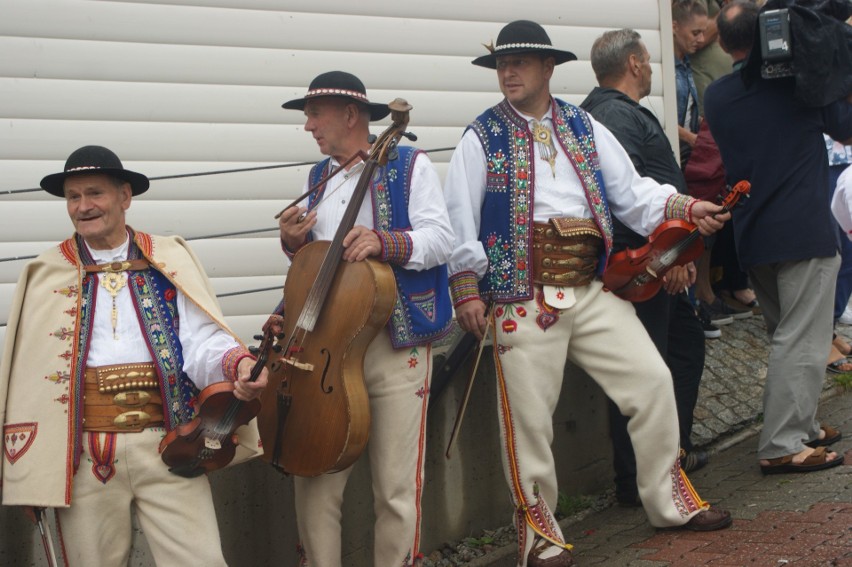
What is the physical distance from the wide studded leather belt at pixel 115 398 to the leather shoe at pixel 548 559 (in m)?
1.84

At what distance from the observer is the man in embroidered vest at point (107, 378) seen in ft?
13.5

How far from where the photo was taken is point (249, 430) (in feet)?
14.7

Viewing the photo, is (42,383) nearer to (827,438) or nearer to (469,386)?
(469,386)

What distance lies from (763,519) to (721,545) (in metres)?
0.35

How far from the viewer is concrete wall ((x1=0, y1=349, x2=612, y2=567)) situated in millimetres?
5145

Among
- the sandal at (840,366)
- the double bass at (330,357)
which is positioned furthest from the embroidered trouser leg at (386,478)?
the sandal at (840,366)

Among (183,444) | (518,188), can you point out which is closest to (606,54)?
(518,188)

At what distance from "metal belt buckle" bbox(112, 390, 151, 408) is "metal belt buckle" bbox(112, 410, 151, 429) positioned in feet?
0.09

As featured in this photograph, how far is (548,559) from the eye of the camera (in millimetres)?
5207

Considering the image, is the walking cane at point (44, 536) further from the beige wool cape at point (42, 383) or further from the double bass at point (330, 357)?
the double bass at point (330, 357)

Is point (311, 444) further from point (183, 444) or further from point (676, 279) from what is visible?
point (676, 279)

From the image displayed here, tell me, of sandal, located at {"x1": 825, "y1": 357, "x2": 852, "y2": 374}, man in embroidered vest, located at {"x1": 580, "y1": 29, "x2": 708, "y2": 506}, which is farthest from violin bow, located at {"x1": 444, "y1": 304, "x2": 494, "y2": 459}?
sandal, located at {"x1": 825, "y1": 357, "x2": 852, "y2": 374}

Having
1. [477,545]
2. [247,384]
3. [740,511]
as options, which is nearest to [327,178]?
[247,384]

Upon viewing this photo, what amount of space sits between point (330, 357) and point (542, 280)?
1.07 meters
